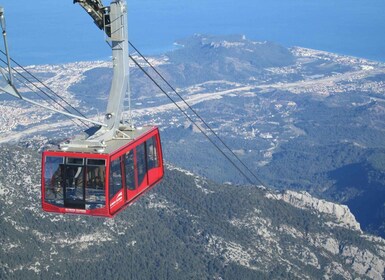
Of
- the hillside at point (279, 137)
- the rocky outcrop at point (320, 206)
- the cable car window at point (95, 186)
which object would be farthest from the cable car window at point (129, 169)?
the hillside at point (279, 137)

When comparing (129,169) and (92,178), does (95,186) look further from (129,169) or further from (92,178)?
(129,169)

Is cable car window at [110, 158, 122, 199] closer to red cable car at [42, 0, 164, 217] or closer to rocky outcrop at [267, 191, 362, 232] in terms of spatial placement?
red cable car at [42, 0, 164, 217]

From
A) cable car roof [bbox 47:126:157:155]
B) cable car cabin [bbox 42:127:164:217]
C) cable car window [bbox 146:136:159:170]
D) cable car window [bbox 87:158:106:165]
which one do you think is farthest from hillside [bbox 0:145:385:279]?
cable car window [bbox 87:158:106:165]

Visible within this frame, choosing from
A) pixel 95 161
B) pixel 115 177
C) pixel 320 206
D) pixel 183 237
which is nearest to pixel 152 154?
pixel 115 177

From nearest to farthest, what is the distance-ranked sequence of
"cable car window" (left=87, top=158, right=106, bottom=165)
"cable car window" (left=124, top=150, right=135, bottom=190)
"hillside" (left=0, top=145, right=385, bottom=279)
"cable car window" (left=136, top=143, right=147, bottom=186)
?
"cable car window" (left=87, top=158, right=106, bottom=165), "cable car window" (left=124, top=150, right=135, bottom=190), "cable car window" (left=136, top=143, right=147, bottom=186), "hillside" (left=0, top=145, right=385, bottom=279)

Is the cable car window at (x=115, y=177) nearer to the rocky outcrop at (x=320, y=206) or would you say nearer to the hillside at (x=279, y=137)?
the rocky outcrop at (x=320, y=206)

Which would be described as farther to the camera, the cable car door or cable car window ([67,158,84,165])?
the cable car door
